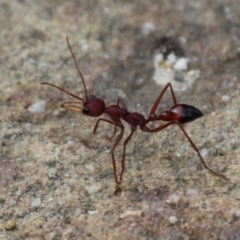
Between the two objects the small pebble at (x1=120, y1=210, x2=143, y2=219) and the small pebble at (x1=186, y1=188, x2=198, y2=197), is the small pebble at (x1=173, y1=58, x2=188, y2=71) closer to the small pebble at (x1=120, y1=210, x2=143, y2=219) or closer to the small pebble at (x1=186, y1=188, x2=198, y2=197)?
the small pebble at (x1=186, y1=188, x2=198, y2=197)

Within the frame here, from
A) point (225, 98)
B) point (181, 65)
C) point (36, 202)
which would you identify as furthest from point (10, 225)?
point (181, 65)

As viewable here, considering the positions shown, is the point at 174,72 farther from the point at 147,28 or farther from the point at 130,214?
the point at 130,214

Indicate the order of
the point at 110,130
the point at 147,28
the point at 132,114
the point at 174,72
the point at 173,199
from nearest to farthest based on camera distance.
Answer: the point at 173,199
the point at 132,114
the point at 110,130
the point at 174,72
the point at 147,28

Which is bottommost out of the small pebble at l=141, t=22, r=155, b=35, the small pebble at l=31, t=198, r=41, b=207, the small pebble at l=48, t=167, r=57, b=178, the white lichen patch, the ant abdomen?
the small pebble at l=31, t=198, r=41, b=207

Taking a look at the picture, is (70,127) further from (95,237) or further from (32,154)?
(95,237)

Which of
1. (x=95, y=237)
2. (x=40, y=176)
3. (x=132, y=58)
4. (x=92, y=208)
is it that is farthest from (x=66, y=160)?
(x=132, y=58)

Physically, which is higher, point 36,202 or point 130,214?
point 36,202

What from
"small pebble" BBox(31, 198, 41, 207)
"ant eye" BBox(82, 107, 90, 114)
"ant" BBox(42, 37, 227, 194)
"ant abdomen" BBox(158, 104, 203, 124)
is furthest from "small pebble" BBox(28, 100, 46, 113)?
"ant abdomen" BBox(158, 104, 203, 124)
